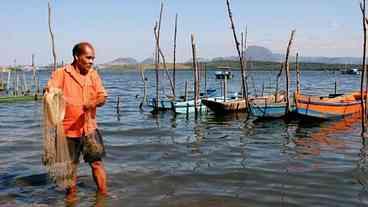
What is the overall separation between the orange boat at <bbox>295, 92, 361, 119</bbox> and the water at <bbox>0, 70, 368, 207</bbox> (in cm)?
125

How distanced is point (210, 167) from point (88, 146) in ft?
14.4

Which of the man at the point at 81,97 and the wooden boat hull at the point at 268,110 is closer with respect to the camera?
the man at the point at 81,97

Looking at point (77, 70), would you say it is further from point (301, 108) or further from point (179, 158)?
point (301, 108)

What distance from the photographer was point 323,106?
20328 millimetres

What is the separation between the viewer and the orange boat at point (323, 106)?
20.0m

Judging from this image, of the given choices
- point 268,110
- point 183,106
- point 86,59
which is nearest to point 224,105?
point 183,106

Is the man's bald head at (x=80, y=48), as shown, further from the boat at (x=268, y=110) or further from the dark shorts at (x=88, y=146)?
the boat at (x=268, y=110)

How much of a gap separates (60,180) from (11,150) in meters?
5.95

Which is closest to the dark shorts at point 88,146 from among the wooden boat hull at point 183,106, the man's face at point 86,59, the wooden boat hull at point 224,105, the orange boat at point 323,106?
the man's face at point 86,59

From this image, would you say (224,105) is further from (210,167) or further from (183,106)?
(210,167)

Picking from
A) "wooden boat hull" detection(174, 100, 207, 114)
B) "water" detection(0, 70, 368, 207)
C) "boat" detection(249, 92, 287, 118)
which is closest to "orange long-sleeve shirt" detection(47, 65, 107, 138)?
"water" detection(0, 70, 368, 207)

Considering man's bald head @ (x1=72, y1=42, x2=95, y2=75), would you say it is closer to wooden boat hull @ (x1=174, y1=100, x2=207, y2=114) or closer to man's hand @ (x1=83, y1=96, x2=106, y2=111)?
man's hand @ (x1=83, y1=96, x2=106, y2=111)

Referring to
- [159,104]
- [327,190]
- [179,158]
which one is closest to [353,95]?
[159,104]

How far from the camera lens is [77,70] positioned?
6449mm
